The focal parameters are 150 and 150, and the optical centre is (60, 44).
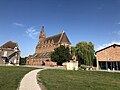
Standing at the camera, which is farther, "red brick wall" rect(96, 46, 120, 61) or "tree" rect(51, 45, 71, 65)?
"tree" rect(51, 45, 71, 65)

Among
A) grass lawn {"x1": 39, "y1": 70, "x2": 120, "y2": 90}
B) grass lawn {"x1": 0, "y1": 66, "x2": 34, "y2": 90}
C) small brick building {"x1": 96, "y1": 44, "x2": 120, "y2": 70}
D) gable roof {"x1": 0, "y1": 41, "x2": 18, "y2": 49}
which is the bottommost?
grass lawn {"x1": 39, "y1": 70, "x2": 120, "y2": 90}

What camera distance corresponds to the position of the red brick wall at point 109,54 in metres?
38.7

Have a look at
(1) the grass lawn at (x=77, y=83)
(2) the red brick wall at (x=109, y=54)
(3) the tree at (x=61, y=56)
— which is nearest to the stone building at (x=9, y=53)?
(3) the tree at (x=61, y=56)

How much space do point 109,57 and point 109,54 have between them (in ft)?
2.67

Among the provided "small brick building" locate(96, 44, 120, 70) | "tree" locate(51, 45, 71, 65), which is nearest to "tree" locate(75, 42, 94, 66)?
"tree" locate(51, 45, 71, 65)

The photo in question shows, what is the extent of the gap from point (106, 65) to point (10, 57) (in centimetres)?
3730

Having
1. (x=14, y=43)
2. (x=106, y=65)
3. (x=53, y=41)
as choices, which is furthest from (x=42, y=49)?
(x=106, y=65)

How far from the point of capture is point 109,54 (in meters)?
40.7

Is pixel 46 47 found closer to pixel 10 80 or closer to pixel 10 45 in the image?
pixel 10 45

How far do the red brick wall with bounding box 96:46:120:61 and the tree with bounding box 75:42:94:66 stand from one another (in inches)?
470

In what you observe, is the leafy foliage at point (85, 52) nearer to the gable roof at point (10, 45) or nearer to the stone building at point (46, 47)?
the stone building at point (46, 47)

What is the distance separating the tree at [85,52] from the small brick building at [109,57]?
11145 millimetres

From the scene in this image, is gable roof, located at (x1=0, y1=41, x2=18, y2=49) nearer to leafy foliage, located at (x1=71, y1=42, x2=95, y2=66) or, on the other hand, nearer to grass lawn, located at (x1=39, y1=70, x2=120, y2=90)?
leafy foliage, located at (x1=71, y1=42, x2=95, y2=66)

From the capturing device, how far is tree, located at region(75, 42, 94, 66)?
181 ft
